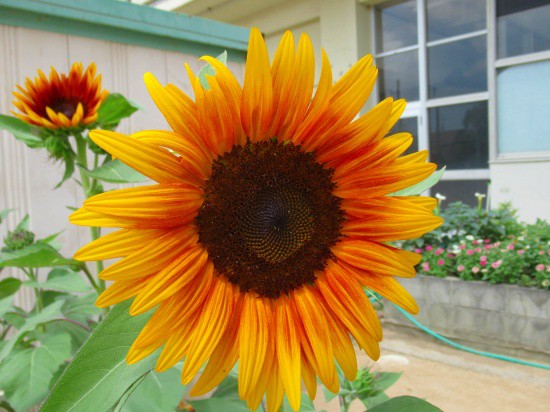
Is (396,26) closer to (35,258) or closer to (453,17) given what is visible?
A: (453,17)

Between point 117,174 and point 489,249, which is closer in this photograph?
point 117,174

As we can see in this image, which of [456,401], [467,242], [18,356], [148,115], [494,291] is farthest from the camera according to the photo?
[467,242]

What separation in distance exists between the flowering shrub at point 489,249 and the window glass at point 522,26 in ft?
3.88

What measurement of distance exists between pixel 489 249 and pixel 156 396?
2.94 metres

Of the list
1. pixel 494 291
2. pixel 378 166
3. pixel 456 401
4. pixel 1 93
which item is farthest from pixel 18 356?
pixel 494 291

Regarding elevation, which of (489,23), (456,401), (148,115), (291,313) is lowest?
(456,401)

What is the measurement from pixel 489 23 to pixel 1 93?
3.59m

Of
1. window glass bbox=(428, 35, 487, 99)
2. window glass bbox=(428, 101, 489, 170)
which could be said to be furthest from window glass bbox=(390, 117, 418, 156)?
window glass bbox=(428, 35, 487, 99)

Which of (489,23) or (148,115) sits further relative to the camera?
(489,23)

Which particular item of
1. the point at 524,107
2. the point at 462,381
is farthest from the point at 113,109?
the point at 524,107

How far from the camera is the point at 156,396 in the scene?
24.1 inches

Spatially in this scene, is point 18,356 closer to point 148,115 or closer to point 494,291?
point 148,115

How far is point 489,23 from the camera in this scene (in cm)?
379

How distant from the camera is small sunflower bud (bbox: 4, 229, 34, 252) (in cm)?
105
